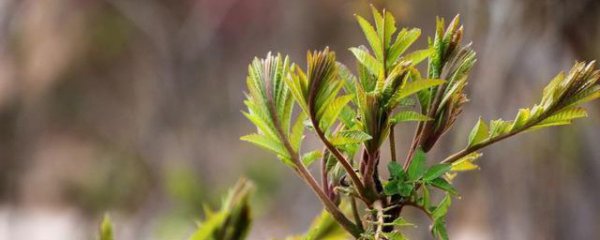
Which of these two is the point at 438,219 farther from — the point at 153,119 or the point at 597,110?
the point at 153,119

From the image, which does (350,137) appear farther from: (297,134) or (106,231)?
(106,231)

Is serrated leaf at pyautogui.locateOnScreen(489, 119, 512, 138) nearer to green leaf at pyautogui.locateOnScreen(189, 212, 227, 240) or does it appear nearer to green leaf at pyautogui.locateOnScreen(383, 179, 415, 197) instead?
green leaf at pyautogui.locateOnScreen(383, 179, 415, 197)

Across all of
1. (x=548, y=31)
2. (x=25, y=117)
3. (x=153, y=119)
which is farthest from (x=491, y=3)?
(x=25, y=117)

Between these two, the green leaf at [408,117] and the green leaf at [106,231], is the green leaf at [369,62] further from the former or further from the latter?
the green leaf at [106,231]

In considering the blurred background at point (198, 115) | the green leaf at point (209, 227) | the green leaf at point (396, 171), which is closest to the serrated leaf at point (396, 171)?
the green leaf at point (396, 171)

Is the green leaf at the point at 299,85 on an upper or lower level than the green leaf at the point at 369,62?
lower

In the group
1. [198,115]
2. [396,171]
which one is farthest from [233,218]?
[198,115]
